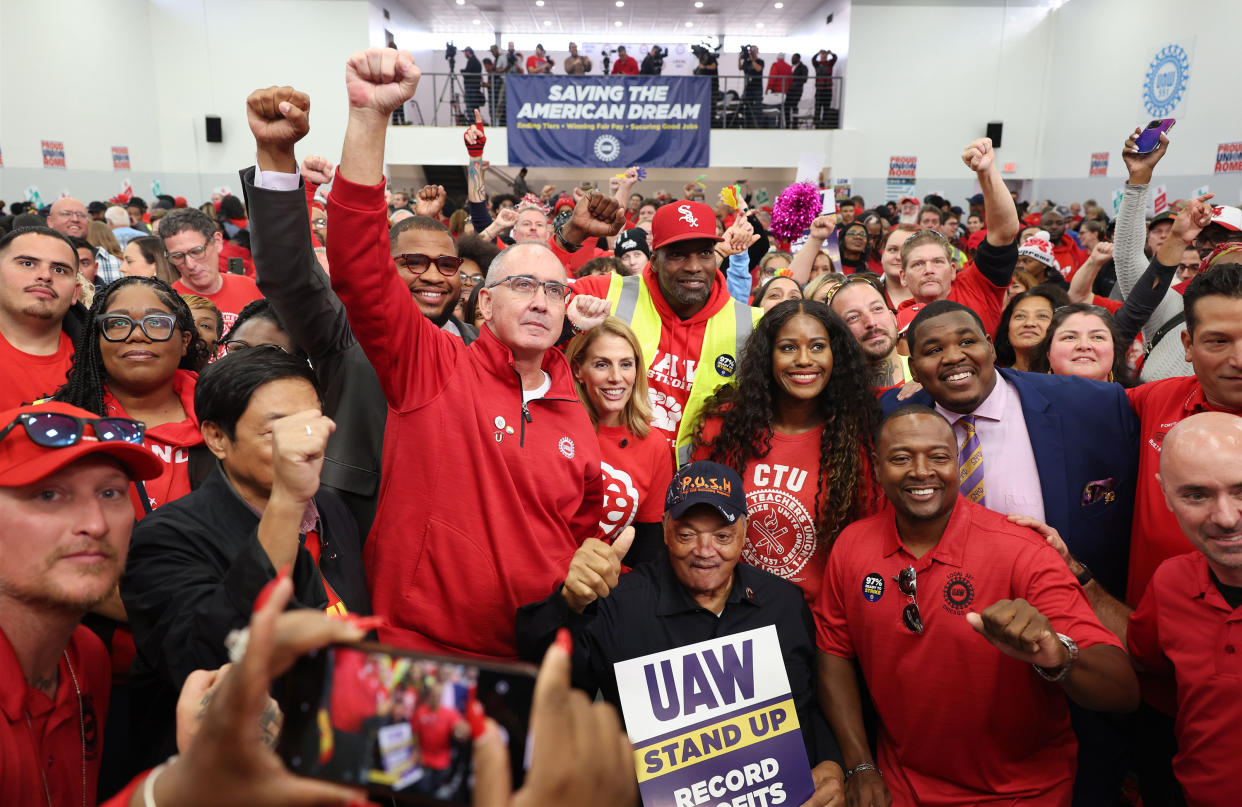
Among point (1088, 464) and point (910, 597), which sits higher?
point (1088, 464)

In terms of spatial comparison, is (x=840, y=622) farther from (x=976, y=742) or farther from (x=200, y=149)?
(x=200, y=149)

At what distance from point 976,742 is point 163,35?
68.8ft

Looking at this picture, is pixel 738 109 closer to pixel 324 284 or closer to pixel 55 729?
pixel 324 284

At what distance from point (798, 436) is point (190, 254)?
13.0ft

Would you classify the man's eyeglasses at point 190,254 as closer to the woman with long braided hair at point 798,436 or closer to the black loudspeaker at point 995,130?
the woman with long braided hair at point 798,436

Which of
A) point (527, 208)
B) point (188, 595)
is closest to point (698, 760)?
point (188, 595)

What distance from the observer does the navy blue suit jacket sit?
2633mm

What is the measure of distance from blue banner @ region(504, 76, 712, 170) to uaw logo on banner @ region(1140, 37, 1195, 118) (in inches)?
326

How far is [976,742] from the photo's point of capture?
222 centimetres

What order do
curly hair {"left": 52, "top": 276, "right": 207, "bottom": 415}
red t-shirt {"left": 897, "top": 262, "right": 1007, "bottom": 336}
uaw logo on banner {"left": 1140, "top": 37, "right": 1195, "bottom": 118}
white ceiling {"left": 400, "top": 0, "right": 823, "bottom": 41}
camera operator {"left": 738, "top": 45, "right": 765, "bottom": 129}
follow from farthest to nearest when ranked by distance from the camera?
white ceiling {"left": 400, "top": 0, "right": 823, "bottom": 41}
camera operator {"left": 738, "top": 45, "right": 765, "bottom": 129}
uaw logo on banner {"left": 1140, "top": 37, "right": 1195, "bottom": 118}
red t-shirt {"left": 897, "top": 262, "right": 1007, "bottom": 336}
curly hair {"left": 52, "top": 276, "right": 207, "bottom": 415}

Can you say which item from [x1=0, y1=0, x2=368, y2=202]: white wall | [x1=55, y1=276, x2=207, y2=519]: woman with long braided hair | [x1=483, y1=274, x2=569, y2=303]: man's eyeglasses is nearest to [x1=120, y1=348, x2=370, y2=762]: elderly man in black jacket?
[x1=483, y1=274, x2=569, y2=303]: man's eyeglasses

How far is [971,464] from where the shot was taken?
8.82ft

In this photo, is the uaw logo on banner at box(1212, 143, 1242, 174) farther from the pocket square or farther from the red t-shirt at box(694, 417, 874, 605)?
the red t-shirt at box(694, 417, 874, 605)

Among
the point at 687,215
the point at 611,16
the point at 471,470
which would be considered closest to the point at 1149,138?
the point at 687,215
